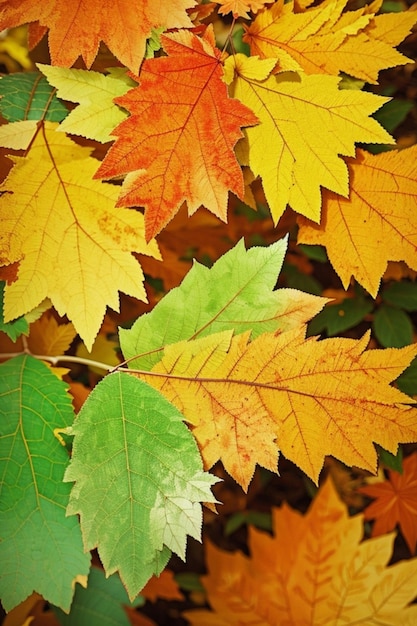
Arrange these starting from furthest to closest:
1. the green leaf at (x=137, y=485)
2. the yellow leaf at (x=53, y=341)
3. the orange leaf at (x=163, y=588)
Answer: the orange leaf at (x=163, y=588) < the yellow leaf at (x=53, y=341) < the green leaf at (x=137, y=485)

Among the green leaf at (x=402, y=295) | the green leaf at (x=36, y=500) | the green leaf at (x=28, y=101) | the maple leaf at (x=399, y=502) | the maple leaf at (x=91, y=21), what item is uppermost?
the maple leaf at (x=91, y=21)

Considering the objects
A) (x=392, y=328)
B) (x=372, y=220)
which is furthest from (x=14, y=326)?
(x=392, y=328)

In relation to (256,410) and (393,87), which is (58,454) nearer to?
(256,410)

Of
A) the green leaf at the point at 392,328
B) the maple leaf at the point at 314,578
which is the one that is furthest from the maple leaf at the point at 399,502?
the green leaf at the point at 392,328

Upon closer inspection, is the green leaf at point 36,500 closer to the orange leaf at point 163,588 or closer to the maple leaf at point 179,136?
the maple leaf at point 179,136

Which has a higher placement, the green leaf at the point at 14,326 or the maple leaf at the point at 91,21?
the maple leaf at the point at 91,21

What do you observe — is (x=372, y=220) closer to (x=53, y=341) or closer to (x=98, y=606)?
(x=53, y=341)
